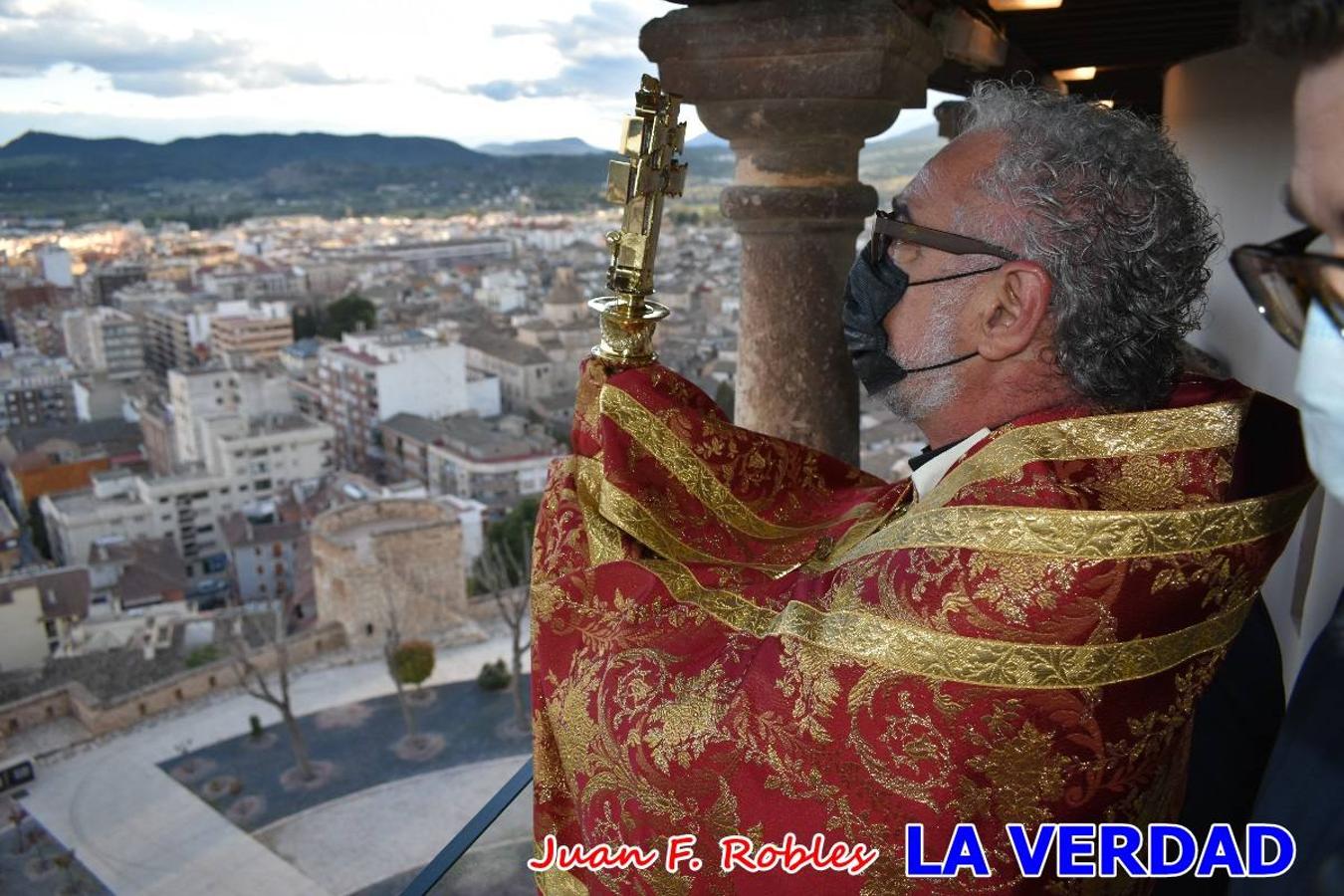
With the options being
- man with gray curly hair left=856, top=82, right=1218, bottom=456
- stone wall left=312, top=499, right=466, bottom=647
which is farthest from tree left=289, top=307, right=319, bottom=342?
man with gray curly hair left=856, top=82, right=1218, bottom=456

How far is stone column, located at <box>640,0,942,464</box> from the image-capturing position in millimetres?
2035

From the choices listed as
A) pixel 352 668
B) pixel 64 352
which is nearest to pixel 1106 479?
pixel 352 668

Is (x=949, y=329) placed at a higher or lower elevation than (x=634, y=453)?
higher

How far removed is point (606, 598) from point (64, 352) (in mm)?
28473

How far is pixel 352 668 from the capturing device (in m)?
14.8

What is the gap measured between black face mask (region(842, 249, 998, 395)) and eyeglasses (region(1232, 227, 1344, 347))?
0.59 m

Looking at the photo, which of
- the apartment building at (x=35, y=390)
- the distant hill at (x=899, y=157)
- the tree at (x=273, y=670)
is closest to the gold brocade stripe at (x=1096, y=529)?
the distant hill at (x=899, y=157)

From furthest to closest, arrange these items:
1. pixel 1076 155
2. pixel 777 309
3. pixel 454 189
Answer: pixel 454 189 < pixel 777 309 < pixel 1076 155

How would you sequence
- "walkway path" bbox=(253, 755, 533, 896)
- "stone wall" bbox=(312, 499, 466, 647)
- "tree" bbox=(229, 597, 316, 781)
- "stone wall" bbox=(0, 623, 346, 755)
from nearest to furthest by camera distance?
"walkway path" bbox=(253, 755, 533, 896) < "tree" bbox=(229, 597, 316, 781) < "stone wall" bbox=(0, 623, 346, 755) < "stone wall" bbox=(312, 499, 466, 647)

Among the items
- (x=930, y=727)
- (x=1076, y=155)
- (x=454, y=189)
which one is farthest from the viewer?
(x=454, y=189)

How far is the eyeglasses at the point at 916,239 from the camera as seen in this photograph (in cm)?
125

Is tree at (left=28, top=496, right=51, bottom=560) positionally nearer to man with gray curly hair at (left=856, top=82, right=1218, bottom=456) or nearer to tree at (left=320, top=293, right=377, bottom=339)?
tree at (left=320, top=293, right=377, bottom=339)

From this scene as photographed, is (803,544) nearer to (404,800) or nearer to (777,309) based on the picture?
(777,309)

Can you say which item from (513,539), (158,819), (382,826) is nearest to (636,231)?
(382,826)
